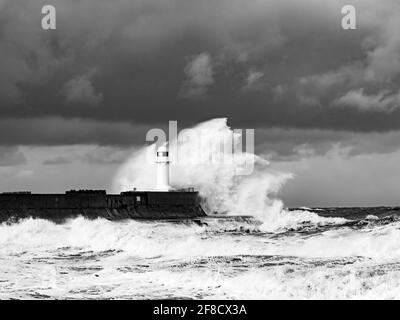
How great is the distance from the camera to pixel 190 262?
23.8 m

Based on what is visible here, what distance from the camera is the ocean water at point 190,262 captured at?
18.2 metres

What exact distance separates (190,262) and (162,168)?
22789 mm

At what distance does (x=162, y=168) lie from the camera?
46.4 metres

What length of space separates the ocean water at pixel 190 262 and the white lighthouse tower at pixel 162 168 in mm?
8640

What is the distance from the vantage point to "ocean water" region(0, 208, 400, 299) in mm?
18250

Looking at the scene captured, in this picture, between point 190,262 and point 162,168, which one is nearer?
point 190,262

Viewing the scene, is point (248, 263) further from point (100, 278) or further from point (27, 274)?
point (27, 274)

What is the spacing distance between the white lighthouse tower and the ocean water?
340 inches

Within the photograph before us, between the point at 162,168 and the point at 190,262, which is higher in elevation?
the point at 162,168

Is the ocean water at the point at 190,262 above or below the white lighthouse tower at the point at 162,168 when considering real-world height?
below

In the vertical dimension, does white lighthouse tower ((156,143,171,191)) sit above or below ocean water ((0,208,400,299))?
above

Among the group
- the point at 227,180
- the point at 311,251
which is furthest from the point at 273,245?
the point at 227,180

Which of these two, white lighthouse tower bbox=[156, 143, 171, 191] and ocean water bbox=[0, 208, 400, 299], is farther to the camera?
white lighthouse tower bbox=[156, 143, 171, 191]
